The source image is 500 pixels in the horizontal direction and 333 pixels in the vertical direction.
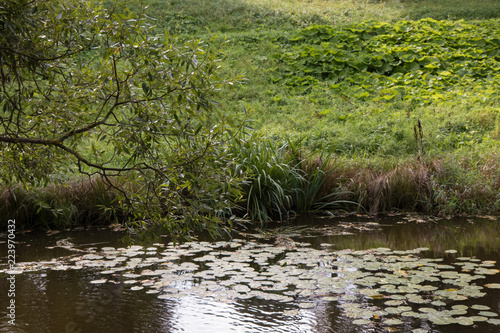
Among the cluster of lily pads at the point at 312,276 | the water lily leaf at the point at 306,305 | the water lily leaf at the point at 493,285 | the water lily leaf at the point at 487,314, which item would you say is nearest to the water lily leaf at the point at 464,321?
the cluster of lily pads at the point at 312,276

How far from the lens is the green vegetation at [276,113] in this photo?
3.21m

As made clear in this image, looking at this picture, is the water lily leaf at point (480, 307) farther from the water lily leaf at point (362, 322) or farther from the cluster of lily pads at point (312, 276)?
the water lily leaf at point (362, 322)

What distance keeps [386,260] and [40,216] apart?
4513mm

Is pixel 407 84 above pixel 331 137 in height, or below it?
above

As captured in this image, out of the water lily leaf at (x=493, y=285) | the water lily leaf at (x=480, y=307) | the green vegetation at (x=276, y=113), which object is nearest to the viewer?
the green vegetation at (x=276, y=113)

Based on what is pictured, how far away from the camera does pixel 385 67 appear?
45.6 ft

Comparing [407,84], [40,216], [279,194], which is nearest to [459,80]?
[407,84]

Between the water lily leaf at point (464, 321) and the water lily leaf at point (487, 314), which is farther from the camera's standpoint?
the water lily leaf at point (487, 314)

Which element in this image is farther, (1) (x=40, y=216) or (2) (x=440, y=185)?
(2) (x=440, y=185)

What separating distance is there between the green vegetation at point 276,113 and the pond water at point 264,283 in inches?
25.0

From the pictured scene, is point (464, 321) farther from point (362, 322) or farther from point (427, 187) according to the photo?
point (427, 187)

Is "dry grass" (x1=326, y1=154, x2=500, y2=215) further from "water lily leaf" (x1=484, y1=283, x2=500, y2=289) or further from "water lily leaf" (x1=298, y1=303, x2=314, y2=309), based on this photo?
"water lily leaf" (x1=298, y1=303, x2=314, y2=309)

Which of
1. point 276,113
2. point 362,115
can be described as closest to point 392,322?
point 362,115

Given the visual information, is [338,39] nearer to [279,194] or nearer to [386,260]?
[279,194]
